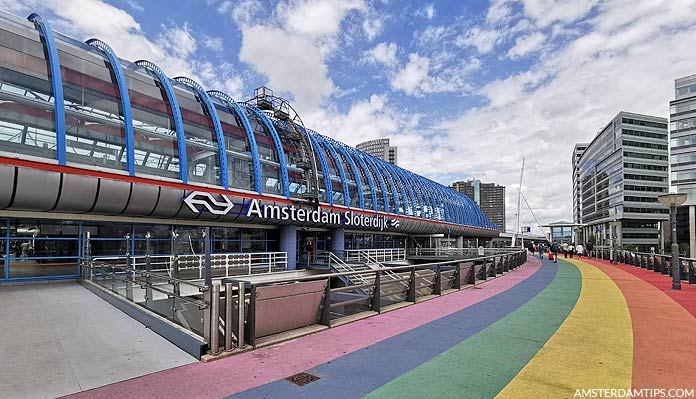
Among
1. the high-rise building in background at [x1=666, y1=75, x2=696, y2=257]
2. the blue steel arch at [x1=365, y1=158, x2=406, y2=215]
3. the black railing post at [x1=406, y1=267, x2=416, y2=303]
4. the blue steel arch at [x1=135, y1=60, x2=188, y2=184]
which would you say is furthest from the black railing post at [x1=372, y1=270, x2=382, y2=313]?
the high-rise building in background at [x1=666, y1=75, x2=696, y2=257]

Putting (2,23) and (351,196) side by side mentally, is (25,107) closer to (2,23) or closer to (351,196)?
(2,23)

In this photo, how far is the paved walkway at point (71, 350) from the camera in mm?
4617

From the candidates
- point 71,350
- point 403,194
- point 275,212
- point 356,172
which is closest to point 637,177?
point 403,194

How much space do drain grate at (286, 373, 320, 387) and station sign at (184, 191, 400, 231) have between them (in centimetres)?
1380

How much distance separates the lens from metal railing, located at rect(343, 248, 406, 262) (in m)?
28.2

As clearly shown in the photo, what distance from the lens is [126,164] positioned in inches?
594

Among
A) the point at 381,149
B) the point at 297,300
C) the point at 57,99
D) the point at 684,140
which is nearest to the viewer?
the point at 297,300

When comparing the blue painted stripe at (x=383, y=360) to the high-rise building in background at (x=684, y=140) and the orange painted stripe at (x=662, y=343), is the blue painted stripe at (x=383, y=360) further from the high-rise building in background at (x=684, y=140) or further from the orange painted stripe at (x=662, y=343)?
the high-rise building in background at (x=684, y=140)

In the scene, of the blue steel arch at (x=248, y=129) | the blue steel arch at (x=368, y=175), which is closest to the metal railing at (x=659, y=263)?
the blue steel arch at (x=368, y=175)

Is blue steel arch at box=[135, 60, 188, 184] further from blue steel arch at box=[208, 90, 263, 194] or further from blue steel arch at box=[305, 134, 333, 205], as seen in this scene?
blue steel arch at box=[305, 134, 333, 205]

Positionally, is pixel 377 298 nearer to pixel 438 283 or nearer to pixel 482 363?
pixel 438 283

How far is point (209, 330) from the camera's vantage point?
561 cm

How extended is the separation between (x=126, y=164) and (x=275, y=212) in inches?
314

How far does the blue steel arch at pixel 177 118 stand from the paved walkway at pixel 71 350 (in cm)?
840
